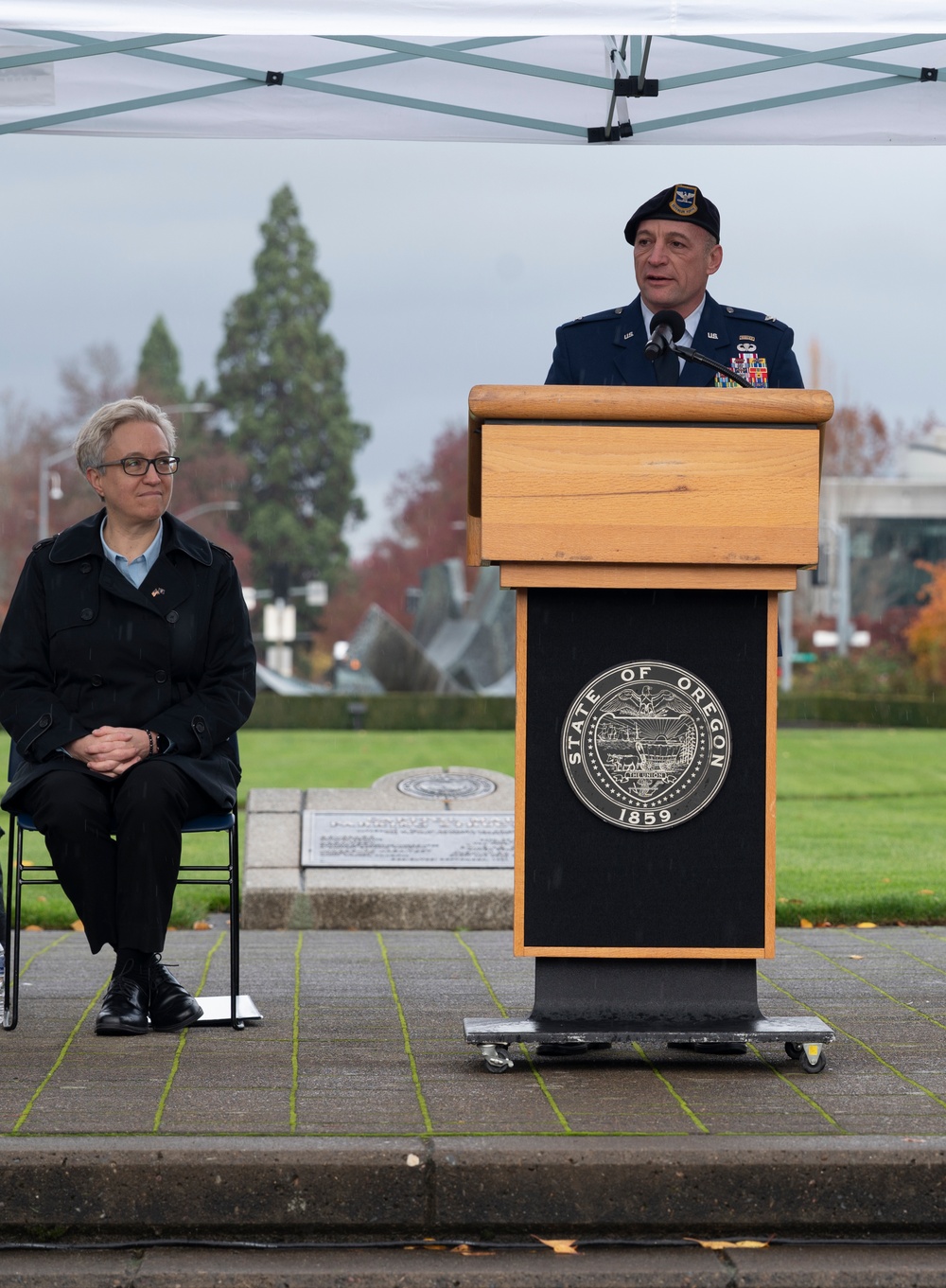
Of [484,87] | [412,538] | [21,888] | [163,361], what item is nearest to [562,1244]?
[21,888]

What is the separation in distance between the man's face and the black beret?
1cm

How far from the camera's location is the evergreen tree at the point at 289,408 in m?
83.5

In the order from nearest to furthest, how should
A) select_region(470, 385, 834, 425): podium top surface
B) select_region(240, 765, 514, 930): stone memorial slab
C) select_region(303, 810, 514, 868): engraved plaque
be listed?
1. select_region(470, 385, 834, 425): podium top surface
2. select_region(240, 765, 514, 930): stone memorial slab
3. select_region(303, 810, 514, 868): engraved plaque

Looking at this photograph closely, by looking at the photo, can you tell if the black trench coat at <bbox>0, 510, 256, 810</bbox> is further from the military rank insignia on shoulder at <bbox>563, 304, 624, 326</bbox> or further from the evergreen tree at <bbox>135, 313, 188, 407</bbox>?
the evergreen tree at <bbox>135, 313, 188, 407</bbox>

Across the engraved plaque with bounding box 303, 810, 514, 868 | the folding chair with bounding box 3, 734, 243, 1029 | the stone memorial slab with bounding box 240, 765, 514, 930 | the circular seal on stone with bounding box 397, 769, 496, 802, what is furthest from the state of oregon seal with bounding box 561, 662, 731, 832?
the circular seal on stone with bounding box 397, 769, 496, 802

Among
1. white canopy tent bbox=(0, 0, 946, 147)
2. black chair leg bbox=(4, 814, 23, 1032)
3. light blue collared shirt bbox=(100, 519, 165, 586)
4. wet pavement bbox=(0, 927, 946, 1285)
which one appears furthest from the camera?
white canopy tent bbox=(0, 0, 946, 147)

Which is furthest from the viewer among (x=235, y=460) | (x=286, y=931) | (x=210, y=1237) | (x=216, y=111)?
(x=235, y=460)

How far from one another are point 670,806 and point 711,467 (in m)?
0.89

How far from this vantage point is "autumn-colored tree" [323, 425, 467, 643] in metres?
79.8

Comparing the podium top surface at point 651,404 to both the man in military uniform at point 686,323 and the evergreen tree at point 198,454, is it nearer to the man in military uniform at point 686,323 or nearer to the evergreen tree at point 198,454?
the man in military uniform at point 686,323

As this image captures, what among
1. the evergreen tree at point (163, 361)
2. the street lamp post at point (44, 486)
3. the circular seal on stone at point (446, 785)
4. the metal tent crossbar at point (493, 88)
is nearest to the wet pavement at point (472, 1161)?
the metal tent crossbar at point (493, 88)

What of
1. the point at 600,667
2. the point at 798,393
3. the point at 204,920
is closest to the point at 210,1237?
the point at 600,667

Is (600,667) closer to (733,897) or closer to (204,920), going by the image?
(733,897)

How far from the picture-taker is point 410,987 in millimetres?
5863
